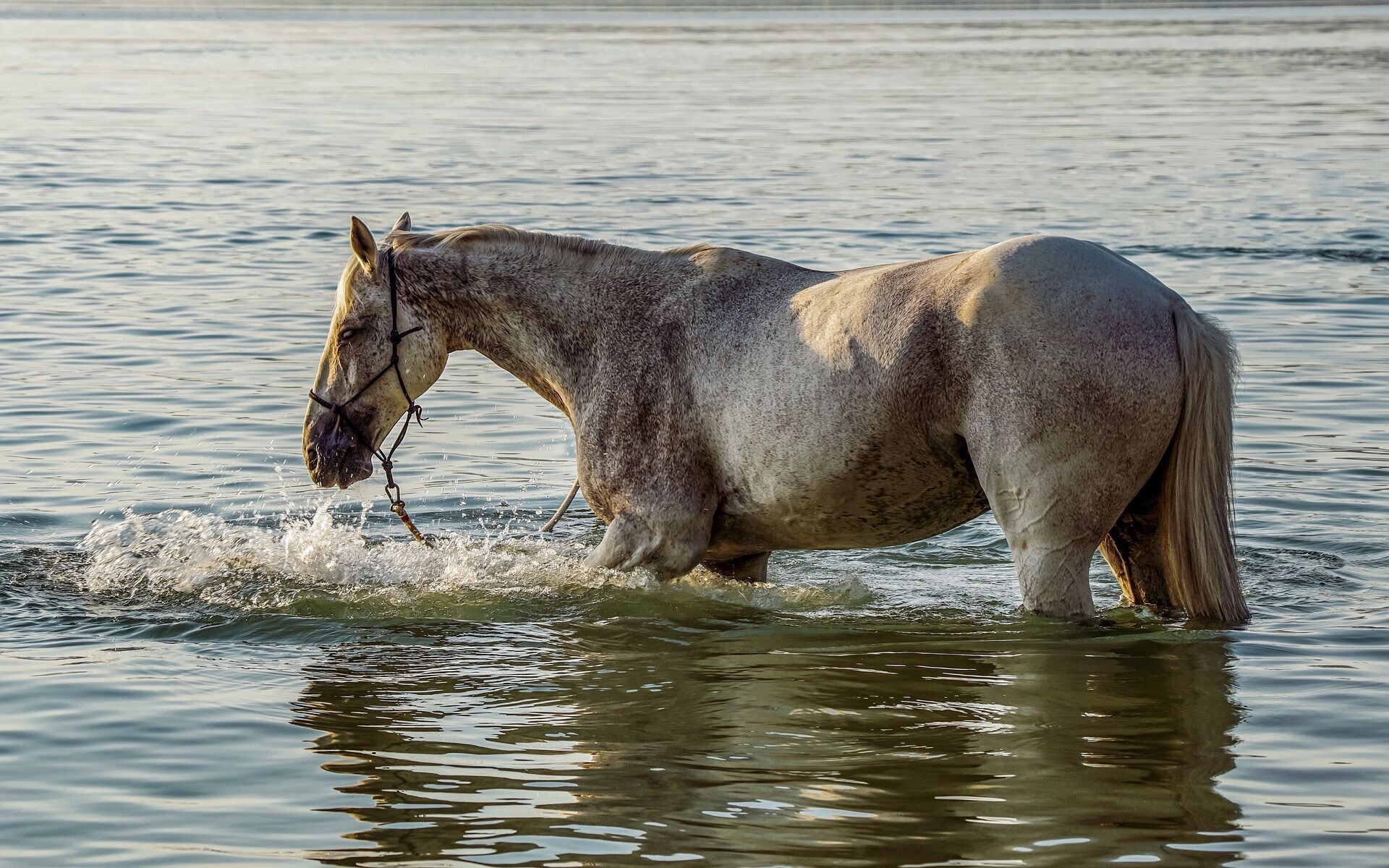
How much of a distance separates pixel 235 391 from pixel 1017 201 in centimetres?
1141

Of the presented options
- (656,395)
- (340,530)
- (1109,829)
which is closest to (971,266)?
(656,395)

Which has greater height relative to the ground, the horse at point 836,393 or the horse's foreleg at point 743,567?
the horse at point 836,393

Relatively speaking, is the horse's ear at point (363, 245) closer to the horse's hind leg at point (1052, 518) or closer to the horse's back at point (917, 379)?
the horse's back at point (917, 379)

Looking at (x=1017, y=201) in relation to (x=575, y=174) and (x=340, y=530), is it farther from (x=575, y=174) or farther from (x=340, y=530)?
(x=340, y=530)

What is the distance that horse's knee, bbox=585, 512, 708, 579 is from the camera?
23.3 ft

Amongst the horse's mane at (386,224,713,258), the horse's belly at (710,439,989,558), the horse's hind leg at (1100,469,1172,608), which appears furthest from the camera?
the horse's mane at (386,224,713,258)

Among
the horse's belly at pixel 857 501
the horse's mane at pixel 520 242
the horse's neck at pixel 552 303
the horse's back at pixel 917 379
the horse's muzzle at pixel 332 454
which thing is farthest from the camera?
the horse's muzzle at pixel 332 454

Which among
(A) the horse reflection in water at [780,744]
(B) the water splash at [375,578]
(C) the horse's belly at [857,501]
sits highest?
(C) the horse's belly at [857,501]

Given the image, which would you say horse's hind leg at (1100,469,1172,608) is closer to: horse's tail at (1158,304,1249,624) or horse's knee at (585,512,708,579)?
horse's tail at (1158,304,1249,624)

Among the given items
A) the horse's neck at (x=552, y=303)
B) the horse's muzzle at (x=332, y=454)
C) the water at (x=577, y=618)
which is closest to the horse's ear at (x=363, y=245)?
the horse's neck at (x=552, y=303)

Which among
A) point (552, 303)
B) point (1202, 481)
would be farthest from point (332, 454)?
point (1202, 481)

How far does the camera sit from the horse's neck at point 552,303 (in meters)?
7.29

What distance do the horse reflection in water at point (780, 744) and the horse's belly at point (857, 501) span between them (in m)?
0.47

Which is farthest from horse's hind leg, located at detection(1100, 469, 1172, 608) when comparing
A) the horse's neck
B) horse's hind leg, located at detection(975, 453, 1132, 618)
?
the horse's neck
